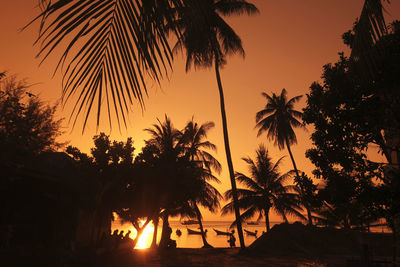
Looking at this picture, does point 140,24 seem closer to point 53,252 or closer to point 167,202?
point 53,252

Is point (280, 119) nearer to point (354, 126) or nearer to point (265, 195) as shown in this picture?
point (265, 195)

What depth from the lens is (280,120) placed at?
2889 cm

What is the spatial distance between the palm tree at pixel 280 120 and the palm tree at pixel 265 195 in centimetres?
328

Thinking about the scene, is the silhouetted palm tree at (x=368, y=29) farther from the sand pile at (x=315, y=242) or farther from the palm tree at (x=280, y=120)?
the palm tree at (x=280, y=120)

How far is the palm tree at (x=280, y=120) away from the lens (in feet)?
94.1

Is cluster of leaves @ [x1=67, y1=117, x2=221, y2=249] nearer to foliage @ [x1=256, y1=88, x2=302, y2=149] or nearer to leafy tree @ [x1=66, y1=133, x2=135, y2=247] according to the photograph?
leafy tree @ [x1=66, y1=133, x2=135, y2=247]

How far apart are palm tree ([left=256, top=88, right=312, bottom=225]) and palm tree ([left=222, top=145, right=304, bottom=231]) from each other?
10.7ft

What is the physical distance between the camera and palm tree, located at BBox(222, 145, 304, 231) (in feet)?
82.6

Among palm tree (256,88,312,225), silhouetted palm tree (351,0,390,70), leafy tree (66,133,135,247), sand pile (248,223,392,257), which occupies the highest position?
palm tree (256,88,312,225)

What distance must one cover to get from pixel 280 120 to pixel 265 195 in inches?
338

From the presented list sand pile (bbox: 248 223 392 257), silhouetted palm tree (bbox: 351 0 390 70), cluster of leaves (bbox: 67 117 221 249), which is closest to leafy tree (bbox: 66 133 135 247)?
cluster of leaves (bbox: 67 117 221 249)

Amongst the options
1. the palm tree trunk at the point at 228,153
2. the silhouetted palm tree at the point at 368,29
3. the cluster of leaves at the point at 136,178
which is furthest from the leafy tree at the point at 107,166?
the silhouetted palm tree at the point at 368,29

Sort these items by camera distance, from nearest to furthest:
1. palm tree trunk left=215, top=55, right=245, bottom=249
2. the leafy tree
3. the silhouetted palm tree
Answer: the silhouetted palm tree
the leafy tree
palm tree trunk left=215, top=55, right=245, bottom=249

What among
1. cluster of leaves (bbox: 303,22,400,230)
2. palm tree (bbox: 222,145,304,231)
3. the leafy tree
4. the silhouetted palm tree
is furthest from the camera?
palm tree (bbox: 222,145,304,231)
